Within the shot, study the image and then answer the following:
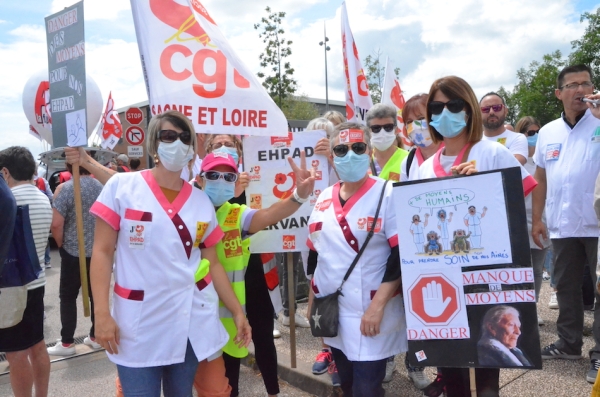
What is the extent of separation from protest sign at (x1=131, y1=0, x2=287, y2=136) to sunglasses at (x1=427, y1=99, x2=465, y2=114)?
1466 millimetres

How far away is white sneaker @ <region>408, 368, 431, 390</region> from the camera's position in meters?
3.92

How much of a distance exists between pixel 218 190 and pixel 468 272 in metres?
1.59

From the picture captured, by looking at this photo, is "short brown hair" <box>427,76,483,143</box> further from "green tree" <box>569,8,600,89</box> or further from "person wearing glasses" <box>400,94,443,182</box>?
"green tree" <box>569,8,600,89</box>

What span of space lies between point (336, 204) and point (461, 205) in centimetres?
81

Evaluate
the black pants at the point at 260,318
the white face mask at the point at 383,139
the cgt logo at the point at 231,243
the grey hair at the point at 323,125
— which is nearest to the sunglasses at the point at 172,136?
the cgt logo at the point at 231,243

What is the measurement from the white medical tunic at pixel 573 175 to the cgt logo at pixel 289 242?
2231 mm

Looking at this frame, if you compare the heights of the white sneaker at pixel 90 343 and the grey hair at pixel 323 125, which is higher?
the grey hair at pixel 323 125

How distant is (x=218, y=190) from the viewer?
3.11m

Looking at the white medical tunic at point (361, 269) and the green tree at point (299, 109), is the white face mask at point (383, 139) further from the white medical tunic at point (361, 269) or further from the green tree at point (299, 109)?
the green tree at point (299, 109)

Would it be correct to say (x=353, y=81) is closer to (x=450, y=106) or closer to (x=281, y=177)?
(x=281, y=177)

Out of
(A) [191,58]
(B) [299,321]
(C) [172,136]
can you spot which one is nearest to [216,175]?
(C) [172,136]

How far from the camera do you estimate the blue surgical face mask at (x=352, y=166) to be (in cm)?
289

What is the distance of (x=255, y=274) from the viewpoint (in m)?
3.68

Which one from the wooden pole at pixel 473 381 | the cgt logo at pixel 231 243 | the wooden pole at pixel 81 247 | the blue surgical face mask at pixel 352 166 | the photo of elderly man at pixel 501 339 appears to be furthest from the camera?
the wooden pole at pixel 81 247
